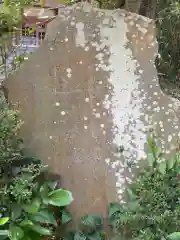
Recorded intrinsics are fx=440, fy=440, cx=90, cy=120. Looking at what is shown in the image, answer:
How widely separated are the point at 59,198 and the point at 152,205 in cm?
49

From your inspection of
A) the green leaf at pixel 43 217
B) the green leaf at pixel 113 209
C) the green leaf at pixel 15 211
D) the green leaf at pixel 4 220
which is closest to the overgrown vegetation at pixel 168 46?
the green leaf at pixel 113 209

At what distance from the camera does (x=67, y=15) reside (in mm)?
2748

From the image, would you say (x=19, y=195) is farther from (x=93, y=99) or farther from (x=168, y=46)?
(x=168, y=46)

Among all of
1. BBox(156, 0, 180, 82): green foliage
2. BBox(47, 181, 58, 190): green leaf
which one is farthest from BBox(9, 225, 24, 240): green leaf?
BBox(156, 0, 180, 82): green foliage

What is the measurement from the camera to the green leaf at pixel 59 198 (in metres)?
2.28

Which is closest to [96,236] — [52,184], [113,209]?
[113,209]

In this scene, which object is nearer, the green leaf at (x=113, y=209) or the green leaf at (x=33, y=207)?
the green leaf at (x=33, y=207)

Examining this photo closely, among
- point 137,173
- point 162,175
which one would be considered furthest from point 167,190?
point 137,173

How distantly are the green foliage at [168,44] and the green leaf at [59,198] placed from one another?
5.03 feet

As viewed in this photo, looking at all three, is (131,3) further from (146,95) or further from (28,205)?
(28,205)

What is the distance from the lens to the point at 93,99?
2.73 metres

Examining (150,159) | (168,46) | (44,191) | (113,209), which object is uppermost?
(168,46)

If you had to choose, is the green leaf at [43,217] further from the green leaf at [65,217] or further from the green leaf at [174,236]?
the green leaf at [174,236]

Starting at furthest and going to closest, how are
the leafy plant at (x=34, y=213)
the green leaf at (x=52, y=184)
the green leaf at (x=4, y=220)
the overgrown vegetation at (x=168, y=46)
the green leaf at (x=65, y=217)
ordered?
the overgrown vegetation at (x=168, y=46), the green leaf at (x=65, y=217), the green leaf at (x=52, y=184), the leafy plant at (x=34, y=213), the green leaf at (x=4, y=220)
